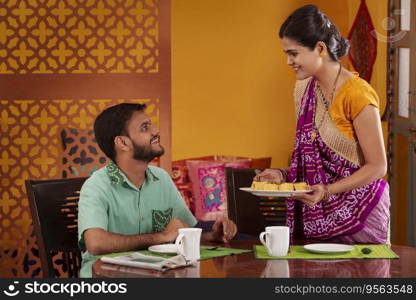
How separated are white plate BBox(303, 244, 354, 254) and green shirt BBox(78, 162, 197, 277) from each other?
0.55m

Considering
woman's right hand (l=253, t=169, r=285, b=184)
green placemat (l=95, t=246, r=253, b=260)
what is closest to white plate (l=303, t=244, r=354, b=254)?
green placemat (l=95, t=246, r=253, b=260)

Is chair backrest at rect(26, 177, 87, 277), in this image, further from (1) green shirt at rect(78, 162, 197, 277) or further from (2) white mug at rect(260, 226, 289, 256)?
(2) white mug at rect(260, 226, 289, 256)

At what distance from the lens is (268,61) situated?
6.22m

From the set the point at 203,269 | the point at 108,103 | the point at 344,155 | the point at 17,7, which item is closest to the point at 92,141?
the point at 108,103

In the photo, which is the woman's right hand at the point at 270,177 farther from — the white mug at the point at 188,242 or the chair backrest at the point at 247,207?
the white mug at the point at 188,242

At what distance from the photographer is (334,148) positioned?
8.64ft

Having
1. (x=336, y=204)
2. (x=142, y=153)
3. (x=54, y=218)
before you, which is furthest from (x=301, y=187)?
(x=54, y=218)

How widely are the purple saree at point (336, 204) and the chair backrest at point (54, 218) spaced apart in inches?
29.2

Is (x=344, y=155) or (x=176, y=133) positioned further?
(x=176, y=133)

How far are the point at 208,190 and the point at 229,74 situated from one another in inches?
39.6

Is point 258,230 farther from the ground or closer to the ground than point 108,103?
closer to the ground

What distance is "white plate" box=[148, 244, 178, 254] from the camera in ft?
7.53

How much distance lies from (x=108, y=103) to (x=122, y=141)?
4.61 ft

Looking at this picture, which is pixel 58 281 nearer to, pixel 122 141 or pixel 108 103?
Result: pixel 122 141
